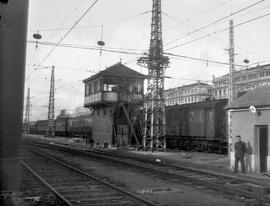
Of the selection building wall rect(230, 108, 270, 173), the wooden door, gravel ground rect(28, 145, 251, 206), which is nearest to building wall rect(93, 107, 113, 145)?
gravel ground rect(28, 145, 251, 206)

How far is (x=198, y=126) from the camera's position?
99.5 feet

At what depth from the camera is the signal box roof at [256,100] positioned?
1576 cm

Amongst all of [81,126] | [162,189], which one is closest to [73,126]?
[81,126]

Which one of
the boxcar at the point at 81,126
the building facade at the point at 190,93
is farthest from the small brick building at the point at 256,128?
the building facade at the point at 190,93

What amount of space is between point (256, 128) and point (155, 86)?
506 inches

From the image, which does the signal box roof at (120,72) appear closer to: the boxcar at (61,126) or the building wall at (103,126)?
the building wall at (103,126)

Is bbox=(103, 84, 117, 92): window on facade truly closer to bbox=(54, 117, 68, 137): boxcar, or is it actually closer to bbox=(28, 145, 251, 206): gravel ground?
bbox=(28, 145, 251, 206): gravel ground

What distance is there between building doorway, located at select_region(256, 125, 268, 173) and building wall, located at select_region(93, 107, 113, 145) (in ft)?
64.6

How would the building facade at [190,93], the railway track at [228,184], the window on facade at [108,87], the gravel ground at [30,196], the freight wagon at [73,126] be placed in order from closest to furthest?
1. the gravel ground at [30,196]
2. the railway track at [228,184]
3. the window on facade at [108,87]
4. the freight wagon at [73,126]
5. the building facade at [190,93]

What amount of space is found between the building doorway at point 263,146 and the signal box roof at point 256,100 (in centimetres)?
98

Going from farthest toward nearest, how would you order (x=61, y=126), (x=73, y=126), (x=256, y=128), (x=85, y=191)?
(x=61, y=126)
(x=73, y=126)
(x=256, y=128)
(x=85, y=191)

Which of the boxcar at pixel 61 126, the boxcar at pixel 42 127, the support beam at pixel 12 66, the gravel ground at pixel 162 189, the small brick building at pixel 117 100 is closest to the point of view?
the support beam at pixel 12 66

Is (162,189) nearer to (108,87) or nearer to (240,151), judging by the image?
(240,151)

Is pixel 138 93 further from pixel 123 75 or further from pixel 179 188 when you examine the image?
pixel 179 188
